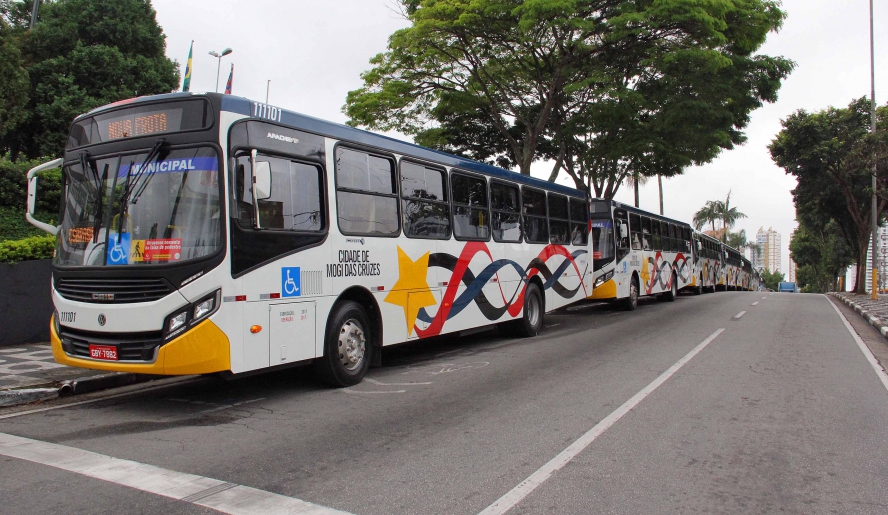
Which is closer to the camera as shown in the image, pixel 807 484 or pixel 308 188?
pixel 807 484

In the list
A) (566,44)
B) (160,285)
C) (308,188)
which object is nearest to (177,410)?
(160,285)

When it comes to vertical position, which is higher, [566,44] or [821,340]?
[566,44]

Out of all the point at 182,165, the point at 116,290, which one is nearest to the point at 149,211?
the point at 182,165

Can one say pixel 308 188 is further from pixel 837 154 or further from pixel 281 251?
pixel 837 154

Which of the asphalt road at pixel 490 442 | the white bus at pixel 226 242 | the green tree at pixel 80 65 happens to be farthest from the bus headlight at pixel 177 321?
the green tree at pixel 80 65

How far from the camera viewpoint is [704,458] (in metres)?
4.84

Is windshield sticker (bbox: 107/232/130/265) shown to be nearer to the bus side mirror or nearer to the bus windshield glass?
the bus windshield glass

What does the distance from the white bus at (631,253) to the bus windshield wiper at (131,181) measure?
12.8 metres

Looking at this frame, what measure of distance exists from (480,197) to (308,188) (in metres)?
4.21

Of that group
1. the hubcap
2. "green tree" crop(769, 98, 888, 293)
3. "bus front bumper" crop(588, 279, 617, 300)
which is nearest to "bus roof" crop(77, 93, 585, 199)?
the hubcap

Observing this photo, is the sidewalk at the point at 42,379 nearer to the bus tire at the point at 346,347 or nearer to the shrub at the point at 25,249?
the shrub at the point at 25,249

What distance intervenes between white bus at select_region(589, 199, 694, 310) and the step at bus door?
11620mm

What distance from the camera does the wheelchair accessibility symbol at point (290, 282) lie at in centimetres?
658

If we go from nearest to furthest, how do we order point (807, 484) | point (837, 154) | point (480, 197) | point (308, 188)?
point (807, 484) → point (308, 188) → point (480, 197) → point (837, 154)
